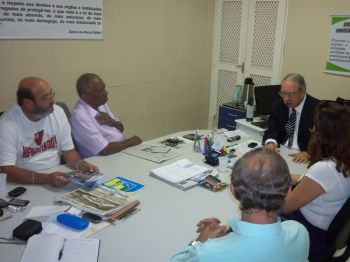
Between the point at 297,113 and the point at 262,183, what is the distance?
6.58ft

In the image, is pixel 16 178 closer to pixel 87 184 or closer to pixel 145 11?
pixel 87 184

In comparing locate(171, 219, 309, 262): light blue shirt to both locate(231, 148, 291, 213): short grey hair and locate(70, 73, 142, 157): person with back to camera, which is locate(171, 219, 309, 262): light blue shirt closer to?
locate(231, 148, 291, 213): short grey hair

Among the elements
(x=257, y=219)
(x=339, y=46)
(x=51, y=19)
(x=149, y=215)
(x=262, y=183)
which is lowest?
(x=149, y=215)

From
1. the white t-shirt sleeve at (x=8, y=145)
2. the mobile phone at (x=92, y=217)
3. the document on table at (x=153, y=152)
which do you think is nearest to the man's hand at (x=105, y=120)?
the document on table at (x=153, y=152)

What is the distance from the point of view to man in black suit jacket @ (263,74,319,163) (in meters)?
2.82

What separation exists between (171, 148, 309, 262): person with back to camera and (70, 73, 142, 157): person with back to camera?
164 centimetres

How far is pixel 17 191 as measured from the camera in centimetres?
195

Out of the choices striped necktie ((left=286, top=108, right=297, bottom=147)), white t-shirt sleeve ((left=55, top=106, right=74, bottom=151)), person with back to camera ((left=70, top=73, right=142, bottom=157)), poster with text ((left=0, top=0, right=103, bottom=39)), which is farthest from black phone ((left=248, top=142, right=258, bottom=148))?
poster with text ((left=0, top=0, right=103, bottom=39))

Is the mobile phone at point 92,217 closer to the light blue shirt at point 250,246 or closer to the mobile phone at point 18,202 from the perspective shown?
the mobile phone at point 18,202

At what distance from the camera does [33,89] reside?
229 centimetres

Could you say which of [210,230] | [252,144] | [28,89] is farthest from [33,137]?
[252,144]

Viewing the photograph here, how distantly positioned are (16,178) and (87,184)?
43 cm

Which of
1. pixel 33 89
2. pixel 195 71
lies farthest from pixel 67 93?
pixel 195 71

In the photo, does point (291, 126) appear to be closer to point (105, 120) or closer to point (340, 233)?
point (340, 233)
